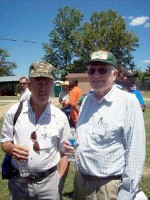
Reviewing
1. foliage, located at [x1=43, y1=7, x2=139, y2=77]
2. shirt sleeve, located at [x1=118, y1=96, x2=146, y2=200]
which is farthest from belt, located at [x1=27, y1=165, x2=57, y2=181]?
foliage, located at [x1=43, y1=7, x2=139, y2=77]

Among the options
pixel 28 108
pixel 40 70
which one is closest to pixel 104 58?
pixel 40 70

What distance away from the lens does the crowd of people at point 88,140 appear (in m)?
2.52

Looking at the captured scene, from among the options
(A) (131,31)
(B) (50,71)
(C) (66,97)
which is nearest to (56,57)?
(A) (131,31)

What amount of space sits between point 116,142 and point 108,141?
0.07m

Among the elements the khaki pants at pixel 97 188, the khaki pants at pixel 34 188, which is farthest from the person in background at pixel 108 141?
the khaki pants at pixel 34 188

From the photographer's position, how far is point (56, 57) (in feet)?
234

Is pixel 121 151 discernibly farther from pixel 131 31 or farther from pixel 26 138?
pixel 131 31

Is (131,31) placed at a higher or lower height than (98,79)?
higher

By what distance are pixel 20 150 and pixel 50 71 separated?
880 mm

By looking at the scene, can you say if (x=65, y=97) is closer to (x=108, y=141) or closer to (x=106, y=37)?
(x=108, y=141)

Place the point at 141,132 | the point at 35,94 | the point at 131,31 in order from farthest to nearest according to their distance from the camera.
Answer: the point at 131,31, the point at 35,94, the point at 141,132

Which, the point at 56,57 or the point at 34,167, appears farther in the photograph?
the point at 56,57

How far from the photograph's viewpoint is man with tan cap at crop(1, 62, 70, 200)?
2771mm

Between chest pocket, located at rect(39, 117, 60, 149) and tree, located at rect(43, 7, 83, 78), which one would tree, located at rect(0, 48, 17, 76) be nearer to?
tree, located at rect(43, 7, 83, 78)
